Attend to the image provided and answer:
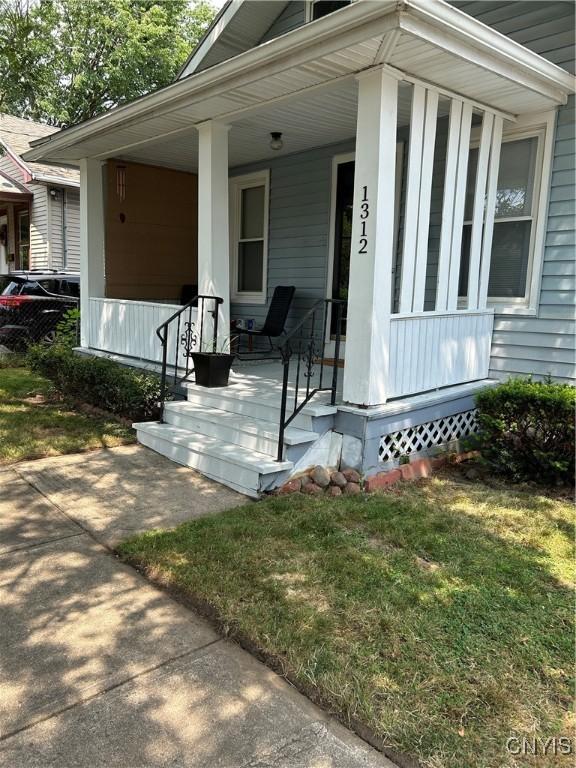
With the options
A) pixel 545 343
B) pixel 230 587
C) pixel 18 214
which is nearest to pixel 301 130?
pixel 545 343

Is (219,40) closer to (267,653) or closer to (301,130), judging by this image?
(301,130)

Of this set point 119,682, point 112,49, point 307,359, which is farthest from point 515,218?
point 112,49

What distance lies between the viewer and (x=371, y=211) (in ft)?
13.4

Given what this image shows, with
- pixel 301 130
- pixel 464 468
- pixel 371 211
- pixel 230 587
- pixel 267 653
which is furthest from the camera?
pixel 301 130

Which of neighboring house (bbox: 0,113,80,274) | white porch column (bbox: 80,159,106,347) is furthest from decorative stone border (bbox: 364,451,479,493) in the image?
neighboring house (bbox: 0,113,80,274)

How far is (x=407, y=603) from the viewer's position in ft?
9.02

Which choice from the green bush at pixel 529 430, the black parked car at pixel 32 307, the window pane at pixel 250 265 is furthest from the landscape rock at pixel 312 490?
the black parked car at pixel 32 307

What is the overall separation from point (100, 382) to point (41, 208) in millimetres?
10627

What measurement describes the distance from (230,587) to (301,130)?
509 centimetres

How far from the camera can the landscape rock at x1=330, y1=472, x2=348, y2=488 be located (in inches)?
169

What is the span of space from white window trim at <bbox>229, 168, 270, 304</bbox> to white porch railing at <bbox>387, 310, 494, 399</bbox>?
3.43 metres

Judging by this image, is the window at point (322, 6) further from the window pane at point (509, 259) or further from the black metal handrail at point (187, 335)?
the black metal handrail at point (187, 335)

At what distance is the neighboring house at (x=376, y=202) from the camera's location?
4.06 meters

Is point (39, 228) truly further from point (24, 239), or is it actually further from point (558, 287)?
point (558, 287)
